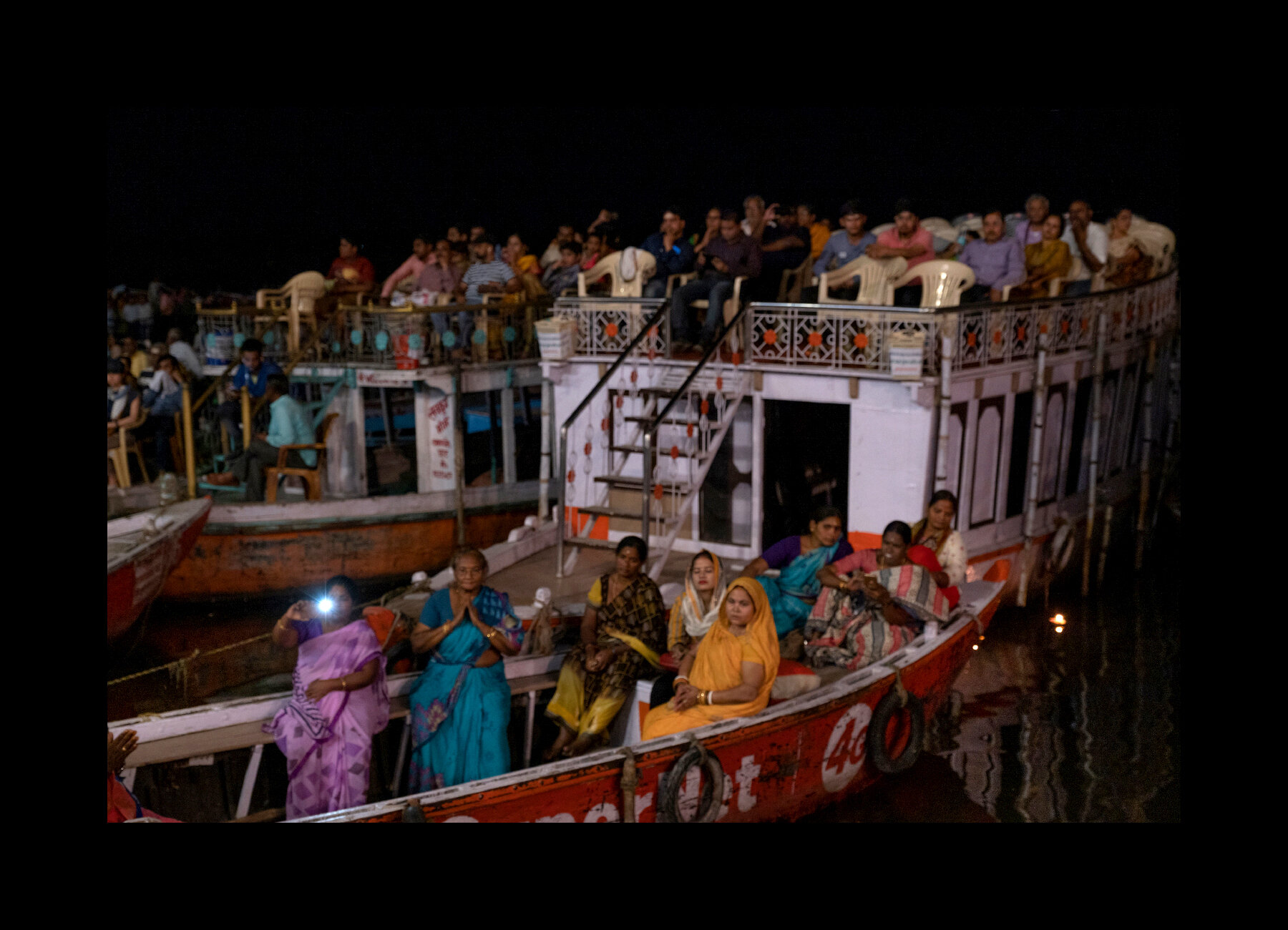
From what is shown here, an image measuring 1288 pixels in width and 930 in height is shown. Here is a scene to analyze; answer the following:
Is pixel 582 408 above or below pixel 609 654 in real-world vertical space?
above

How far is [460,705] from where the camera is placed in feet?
18.6

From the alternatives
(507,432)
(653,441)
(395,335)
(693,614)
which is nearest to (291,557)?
(395,335)

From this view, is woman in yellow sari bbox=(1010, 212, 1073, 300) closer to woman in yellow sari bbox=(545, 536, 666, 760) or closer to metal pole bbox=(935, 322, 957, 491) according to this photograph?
metal pole bbox=(935, 322, 957, 491)

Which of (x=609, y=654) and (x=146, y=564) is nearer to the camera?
(x=609, y=654)

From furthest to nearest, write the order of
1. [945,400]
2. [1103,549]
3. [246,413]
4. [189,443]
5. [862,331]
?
[1103,549] < [246,413] < [189,443] < [862,331] < [945,400]

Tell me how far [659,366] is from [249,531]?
14.0 ft

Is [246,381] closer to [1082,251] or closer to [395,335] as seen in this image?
[395,335]

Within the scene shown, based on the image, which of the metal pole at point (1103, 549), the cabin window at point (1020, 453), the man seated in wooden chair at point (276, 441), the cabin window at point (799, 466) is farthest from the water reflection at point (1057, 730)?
the man seated in wooden chair at point (276, 441)

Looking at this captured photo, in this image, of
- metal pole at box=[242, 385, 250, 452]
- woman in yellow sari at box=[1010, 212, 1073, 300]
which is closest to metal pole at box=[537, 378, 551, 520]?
metal pole at box=[242, 385, 250, 452]

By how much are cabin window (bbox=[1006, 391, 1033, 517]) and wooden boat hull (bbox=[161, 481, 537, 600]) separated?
5.19 metres

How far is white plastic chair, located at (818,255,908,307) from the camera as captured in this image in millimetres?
9109

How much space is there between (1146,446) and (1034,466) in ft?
9.09

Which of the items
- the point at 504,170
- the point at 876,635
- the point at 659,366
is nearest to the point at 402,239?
the point at 504,170

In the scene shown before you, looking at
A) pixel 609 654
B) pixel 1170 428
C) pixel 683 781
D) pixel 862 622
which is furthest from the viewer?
pixel 1170 428
